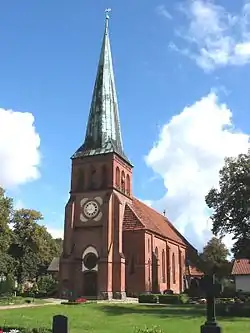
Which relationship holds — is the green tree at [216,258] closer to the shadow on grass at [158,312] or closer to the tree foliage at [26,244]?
the tree foliage at [26,244]

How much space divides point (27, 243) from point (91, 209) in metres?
18.7

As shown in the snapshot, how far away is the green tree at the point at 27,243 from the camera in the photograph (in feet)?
212

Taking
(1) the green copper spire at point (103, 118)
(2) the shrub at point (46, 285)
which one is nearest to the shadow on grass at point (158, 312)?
(1) the green copper spire at point (103, 118)

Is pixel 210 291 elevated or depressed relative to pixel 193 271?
depressed

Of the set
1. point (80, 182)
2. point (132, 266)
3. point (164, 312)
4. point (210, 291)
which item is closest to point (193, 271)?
point (132, 266)

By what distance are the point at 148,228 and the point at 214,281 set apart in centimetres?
4098

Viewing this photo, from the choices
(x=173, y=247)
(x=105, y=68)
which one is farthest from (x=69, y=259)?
(x=105, y=68)

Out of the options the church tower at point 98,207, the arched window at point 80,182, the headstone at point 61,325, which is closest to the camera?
the headstone at point 61,325

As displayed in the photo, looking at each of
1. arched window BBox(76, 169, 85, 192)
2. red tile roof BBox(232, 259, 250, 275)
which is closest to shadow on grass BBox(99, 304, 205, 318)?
arched window BBox(76, 169, 85, 192)

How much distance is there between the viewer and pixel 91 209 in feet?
170

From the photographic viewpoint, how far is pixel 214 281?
11.9 m

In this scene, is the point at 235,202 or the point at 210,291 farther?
the point at 235,202

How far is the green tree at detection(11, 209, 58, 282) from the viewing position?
2544 inches

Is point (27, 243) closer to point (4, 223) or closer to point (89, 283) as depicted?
point (4, 223)
